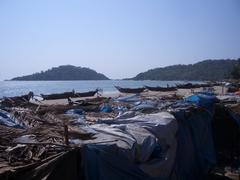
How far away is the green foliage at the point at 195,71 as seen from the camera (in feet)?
501

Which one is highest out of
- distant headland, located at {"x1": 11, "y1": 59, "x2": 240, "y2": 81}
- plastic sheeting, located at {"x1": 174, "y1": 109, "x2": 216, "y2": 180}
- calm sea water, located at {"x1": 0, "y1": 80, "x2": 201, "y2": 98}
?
distant headland, located at {"x1": 11, "y1": 59, "x2": 240, "y2": 81}

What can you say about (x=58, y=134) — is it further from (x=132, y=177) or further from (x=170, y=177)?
(x=170, y=177)

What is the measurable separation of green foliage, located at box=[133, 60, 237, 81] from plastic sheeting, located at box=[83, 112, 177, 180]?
140 meters

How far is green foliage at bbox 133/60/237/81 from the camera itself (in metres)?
153

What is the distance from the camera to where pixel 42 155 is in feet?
17.4

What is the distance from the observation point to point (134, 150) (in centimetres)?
623

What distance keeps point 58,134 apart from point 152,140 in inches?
80.4

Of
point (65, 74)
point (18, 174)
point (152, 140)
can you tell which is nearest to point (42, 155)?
point (18, 174)

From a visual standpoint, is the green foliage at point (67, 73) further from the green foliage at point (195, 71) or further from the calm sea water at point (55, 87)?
the green foliage at point (195, 71)

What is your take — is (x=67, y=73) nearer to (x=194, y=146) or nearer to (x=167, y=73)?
(x=167, y=73)

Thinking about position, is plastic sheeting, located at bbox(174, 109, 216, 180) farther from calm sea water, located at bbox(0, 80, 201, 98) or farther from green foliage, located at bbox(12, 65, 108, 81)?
green foliage, located at bbox(12, 65, 108, 81)

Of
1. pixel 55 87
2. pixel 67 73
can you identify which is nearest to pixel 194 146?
pixel 55 87

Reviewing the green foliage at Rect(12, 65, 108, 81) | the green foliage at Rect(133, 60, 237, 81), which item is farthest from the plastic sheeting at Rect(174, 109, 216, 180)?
the green foliage at Rect(12, 65, 108, 81)

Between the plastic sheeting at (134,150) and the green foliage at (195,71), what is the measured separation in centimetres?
13999
